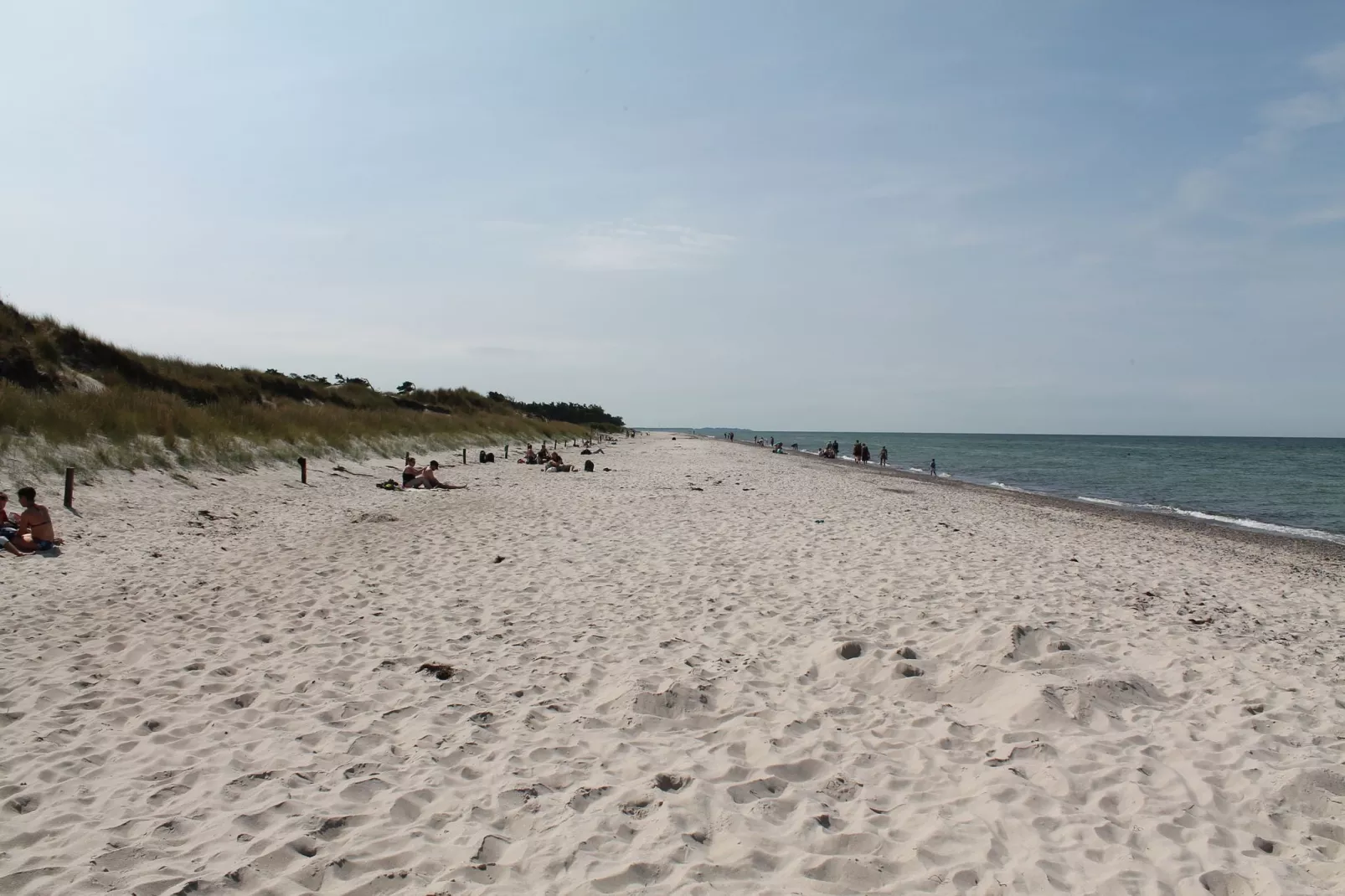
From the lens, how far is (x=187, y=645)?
6.14 metres

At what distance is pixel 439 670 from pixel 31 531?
7.05 m

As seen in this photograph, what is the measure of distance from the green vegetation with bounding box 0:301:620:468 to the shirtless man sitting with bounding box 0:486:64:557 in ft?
15.9

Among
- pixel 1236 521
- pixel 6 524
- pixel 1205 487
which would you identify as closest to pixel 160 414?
pixel 6 524

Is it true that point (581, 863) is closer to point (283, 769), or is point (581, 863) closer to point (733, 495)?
point (283, 769)

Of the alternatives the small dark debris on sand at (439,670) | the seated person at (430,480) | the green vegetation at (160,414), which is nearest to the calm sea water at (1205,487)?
the seated person at (430,480)

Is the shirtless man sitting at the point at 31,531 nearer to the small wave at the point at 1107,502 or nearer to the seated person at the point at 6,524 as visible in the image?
the seated person at the point at 6,524

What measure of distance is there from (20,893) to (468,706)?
96.1 inches

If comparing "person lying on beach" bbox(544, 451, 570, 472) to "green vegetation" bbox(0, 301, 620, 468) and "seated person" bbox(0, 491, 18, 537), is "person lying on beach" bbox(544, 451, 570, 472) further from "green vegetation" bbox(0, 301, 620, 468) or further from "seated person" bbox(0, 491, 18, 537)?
"seated person" bbox(0, 491, 18, 537)

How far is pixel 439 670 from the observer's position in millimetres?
5688

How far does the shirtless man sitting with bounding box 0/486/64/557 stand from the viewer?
876 cm

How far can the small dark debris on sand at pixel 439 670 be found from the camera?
561 centimetres

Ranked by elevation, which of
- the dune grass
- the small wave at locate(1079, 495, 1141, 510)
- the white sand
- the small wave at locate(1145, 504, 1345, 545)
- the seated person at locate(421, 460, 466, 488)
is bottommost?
the small wave at locate(1145, 504, 1345, 545)

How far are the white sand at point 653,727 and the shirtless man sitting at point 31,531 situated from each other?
0.34 meters

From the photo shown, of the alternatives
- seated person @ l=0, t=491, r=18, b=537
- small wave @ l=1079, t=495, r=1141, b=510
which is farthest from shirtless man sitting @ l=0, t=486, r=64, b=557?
small wave @ l=1079, t=495, r=1141, b=510
